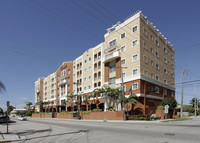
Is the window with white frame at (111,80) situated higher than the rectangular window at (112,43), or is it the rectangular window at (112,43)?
the rectangular window at (112,43)

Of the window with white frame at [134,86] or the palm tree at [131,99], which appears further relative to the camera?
the window with white frame at [134,86]

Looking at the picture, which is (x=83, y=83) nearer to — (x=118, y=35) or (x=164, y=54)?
(x=118, y=35)

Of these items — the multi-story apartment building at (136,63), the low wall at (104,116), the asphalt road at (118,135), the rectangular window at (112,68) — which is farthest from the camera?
the rectangular window at (112,68)

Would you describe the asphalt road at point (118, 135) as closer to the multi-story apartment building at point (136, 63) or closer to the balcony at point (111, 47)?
the multi-story apartment building at point (136, 63)

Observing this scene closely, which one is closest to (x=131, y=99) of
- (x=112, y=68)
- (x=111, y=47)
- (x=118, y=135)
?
(x=112, y=68)

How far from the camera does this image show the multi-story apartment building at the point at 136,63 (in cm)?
3884

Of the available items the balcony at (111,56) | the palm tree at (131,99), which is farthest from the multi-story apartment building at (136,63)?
the palm tree at (131,99)

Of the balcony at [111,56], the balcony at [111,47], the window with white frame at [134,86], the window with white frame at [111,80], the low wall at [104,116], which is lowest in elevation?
the low wall at [104,116]

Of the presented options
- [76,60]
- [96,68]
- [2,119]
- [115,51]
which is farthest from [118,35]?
[2,119]

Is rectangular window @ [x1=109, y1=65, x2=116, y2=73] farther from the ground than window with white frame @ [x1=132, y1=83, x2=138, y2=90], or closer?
farther from the ground

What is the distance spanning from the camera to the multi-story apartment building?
3884cm

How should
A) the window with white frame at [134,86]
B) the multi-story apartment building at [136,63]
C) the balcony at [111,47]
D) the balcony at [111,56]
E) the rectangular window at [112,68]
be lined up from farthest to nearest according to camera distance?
the rectangular window at [112,68], the balcony at [111,47], the balcony at [111,56], the multi-story apartment building at [136,63], the window with white frame at [134,86]

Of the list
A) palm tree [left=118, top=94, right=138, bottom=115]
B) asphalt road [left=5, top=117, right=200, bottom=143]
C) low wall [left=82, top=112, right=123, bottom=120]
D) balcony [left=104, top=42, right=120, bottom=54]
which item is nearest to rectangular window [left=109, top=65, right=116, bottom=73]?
balcony [left=104, top=42, right=120, bottom=54]

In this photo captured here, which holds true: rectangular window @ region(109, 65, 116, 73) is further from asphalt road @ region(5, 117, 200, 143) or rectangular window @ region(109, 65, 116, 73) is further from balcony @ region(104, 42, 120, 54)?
asphalt road @ region(5, 117, 200, 143)
